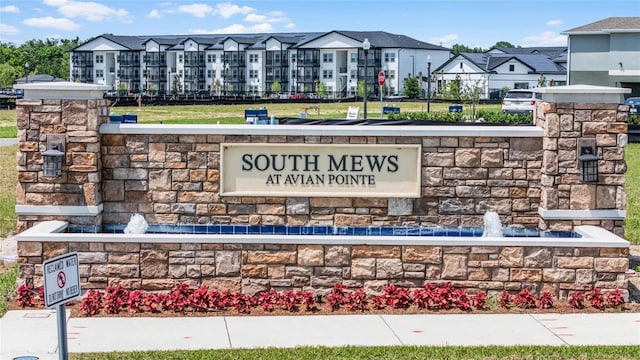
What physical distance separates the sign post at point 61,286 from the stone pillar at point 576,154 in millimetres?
6964

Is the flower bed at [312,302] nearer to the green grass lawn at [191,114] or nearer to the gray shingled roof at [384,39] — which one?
the green grass lawn at [191,114]

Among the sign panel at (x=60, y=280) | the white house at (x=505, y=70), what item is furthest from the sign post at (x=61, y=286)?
the white house at (x=505, y=70)

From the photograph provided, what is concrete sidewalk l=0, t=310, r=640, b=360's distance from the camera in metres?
A: 8.93

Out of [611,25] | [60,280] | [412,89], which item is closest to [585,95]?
[60,280]

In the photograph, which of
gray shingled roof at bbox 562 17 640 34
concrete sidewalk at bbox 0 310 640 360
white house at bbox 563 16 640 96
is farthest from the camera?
white house at bbox 563 16 640 96

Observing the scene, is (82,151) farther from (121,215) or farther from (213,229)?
(213,229)

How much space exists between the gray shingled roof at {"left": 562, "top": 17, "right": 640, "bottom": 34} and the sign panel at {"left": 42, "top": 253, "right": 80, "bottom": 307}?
5582 cm

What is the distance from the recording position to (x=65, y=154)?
11.6 meters

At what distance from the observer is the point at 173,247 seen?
35.0 feet

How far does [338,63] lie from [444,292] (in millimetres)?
106072

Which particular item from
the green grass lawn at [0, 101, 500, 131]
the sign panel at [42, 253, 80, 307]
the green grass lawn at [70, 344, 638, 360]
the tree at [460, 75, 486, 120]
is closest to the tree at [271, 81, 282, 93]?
the green grass lawn at [0, 101, 500, 131]

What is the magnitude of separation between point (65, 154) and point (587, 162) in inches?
249

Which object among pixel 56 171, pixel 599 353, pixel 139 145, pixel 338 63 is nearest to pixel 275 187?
pixel 139 145

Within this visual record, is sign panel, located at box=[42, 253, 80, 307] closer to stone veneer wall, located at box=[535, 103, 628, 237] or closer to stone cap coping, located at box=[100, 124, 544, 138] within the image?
stone cap coping, located at box=[100, 124, 544, 138]
